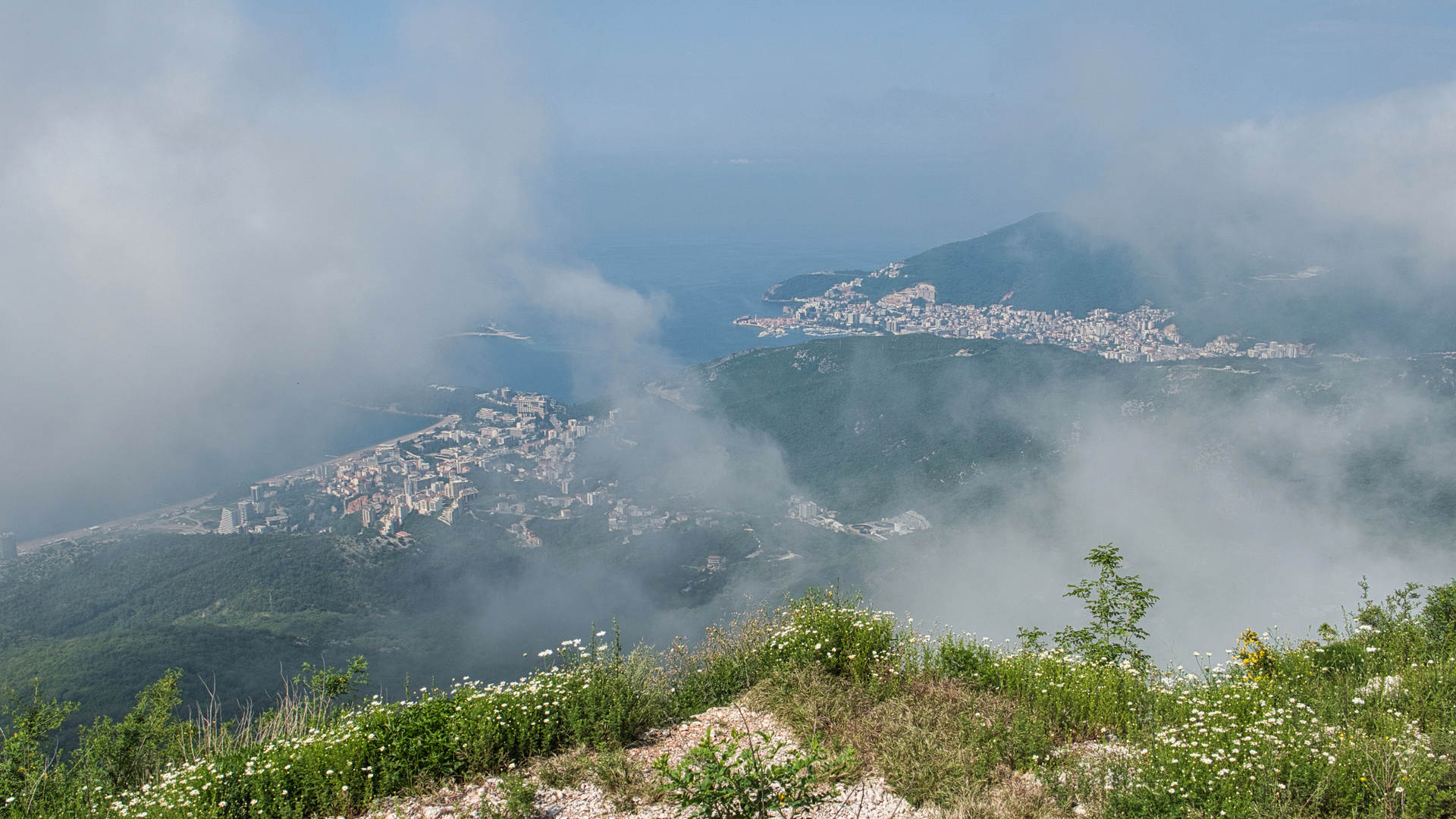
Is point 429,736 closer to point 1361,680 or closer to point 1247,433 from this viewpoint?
point 1361,680

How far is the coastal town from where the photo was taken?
91.4m

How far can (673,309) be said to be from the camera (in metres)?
129

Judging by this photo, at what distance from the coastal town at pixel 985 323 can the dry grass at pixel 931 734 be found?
92071mm

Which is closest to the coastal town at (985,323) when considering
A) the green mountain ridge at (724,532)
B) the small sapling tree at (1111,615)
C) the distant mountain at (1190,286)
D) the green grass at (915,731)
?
the distant mountain at (1190,286)

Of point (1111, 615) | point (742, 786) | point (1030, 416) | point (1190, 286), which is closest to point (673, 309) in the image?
point (1190, 286)

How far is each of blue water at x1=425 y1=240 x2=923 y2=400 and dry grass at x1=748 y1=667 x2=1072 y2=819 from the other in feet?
294

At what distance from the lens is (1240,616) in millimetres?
29734

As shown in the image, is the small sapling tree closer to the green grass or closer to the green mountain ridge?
the green grass

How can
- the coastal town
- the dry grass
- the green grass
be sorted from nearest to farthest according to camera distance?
1. the green grass
2. the dry grass
3. the coastal town

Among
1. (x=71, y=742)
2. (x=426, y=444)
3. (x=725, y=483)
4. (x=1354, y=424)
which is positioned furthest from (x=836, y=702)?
(x=426, y=444)

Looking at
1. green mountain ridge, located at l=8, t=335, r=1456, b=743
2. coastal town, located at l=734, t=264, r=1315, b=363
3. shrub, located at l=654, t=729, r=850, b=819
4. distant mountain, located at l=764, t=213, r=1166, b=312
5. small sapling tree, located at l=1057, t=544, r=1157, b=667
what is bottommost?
shrub, located at l=654, t=729, r=850, b=819

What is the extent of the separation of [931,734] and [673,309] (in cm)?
12582

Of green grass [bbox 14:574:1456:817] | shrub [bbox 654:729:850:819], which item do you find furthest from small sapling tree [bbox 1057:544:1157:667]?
shrub [bbox 654:729:850:819]

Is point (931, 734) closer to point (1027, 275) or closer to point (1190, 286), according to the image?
point (1190, 286)
